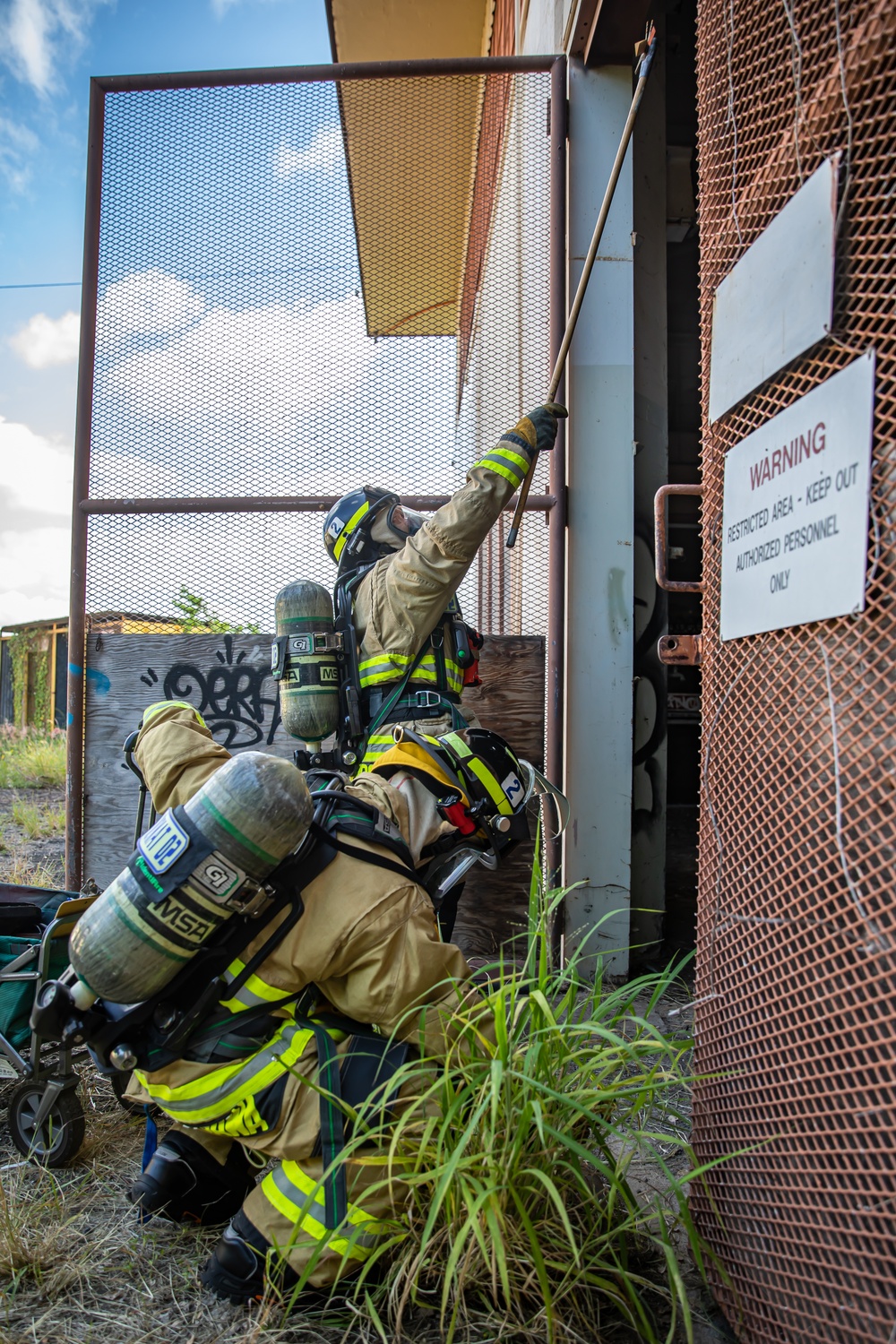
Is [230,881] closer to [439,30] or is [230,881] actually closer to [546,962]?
[546,962]

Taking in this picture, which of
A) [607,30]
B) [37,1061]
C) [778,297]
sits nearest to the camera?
[778,297]

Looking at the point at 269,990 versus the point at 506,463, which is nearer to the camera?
the point at 269,990

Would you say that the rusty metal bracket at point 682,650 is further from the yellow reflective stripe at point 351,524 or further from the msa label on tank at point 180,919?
the yellow reflective stripe at point 351,524

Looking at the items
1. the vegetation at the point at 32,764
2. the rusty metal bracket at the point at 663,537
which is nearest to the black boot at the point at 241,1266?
the rusty metal bracket at the point at 663,537

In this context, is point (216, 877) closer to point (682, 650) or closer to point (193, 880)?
point (193, 880)

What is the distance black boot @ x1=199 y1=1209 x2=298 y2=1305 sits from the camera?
1.80m

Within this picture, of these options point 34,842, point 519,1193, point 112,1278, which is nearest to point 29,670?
point 34,842

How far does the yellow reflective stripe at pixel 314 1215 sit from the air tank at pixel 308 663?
5.81 feet

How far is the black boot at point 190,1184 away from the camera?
2.09m

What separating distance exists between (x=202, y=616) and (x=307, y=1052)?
2.51 m

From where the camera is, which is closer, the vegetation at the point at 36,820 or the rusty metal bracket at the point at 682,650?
the rusty metal bracket at the point at 682,650

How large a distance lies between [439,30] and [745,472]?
8.49 metres

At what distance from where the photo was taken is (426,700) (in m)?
3.32

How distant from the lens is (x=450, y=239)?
172 inches
